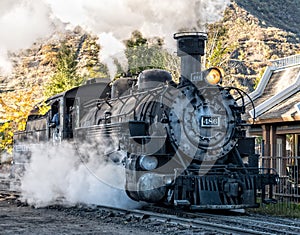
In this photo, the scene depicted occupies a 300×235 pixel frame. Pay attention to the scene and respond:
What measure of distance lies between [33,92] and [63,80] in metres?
3.06

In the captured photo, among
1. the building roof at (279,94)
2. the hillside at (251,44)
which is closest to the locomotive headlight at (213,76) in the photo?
the building roof at (279,94)

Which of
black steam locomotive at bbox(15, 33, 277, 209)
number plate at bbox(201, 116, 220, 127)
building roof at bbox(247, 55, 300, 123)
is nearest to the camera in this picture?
black steam locomotive at bbox(15, 33, 277, 209)

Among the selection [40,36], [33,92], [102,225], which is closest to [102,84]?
[102,225]

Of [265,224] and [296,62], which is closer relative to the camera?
[265,224]

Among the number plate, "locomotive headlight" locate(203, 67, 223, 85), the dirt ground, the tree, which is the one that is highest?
the tree

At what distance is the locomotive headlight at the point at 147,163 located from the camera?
1193 cm

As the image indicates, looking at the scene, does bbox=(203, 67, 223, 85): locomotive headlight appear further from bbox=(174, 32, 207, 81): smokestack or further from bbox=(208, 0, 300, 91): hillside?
bbox=(208, 0, 300, 91): hillside

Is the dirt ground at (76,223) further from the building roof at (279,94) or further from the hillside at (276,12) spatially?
the hillside at (276,12)

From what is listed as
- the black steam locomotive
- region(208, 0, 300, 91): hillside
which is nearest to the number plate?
the black steam locomotive

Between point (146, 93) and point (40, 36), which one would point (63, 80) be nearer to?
point (146, 93)

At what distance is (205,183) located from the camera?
11.7 m

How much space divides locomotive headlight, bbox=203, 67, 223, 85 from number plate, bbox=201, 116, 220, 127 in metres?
0.78

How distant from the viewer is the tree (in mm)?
33750

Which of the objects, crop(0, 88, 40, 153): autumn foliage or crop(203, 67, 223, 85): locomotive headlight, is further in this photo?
crop(0, 88, 40, 153): autumn foliage
